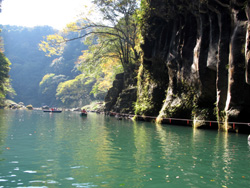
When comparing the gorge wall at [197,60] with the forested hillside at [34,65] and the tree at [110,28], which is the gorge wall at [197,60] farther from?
the forested hillside at [34,65]

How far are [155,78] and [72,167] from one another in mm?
22299

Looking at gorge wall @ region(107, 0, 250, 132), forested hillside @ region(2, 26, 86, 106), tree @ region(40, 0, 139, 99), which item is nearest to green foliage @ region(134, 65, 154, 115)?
gorge wall @ region(107, 0, 250, 132)

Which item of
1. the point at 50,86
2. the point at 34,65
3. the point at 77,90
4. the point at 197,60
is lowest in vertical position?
the point at 197,60

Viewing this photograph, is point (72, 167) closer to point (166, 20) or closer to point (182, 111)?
point (182, 111)

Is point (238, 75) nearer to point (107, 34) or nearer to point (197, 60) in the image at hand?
point (197, 60)

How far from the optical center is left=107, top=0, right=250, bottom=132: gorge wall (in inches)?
630

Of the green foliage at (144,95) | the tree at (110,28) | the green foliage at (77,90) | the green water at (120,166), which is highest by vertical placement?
the tree at (110,28)

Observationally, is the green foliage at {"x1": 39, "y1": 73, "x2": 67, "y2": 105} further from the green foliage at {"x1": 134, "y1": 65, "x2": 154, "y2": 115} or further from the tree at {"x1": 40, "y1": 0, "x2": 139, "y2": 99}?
the green foliage at {"x1": 134, "y1": 65, "x2": 154, "y2": 115}

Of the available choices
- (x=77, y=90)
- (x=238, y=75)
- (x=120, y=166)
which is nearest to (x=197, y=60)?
(x=238, y=75)

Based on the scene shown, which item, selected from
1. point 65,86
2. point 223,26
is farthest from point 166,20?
point 65,86

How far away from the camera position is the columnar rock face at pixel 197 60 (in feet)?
52.5

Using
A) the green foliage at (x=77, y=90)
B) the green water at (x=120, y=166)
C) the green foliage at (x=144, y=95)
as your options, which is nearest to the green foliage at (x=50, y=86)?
the green foliage at (x=77, y=90)

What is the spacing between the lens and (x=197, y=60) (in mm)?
20719

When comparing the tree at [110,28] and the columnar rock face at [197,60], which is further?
the tree at [110,28]
